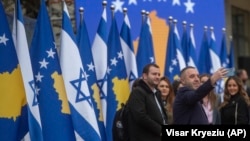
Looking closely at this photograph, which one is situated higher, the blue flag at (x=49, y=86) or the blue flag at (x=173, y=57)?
the blue flag at (x=173, y=57)

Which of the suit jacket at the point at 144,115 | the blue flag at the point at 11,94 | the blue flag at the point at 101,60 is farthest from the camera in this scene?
the blue flag at the point at 101,60

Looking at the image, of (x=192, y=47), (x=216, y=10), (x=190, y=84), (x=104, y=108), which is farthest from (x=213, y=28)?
(x=190, y=84)

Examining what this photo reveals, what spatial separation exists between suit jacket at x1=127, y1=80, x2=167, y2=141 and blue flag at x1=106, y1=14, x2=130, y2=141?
1756mm

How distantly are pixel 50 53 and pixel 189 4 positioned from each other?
6.09 metres

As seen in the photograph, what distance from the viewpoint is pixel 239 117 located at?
820 cm

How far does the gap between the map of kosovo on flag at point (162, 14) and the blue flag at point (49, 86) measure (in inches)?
143

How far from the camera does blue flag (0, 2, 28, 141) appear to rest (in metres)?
6.26

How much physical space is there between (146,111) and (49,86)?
105 cm

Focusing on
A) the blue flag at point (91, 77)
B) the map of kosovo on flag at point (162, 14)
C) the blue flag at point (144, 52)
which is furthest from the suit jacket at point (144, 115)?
the map of kosovo on flag at point (162, 14)

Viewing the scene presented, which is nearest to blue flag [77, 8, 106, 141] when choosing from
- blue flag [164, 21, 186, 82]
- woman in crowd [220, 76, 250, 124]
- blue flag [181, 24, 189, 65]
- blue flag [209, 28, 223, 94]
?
woman in crowd [220, 76, 250, 124]

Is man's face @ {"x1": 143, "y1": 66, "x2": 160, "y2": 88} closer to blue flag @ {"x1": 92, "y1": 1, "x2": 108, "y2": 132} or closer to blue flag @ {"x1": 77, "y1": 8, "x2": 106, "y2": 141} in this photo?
blue flag @ {"x1": 77, "y1": 8, "x2": 106, "y2": 141}

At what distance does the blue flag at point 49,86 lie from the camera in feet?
23.1

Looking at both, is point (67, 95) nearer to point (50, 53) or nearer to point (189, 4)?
point (50, 53)

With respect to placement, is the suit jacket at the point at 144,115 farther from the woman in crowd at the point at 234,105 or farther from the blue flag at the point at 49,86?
the woman in crowd at the point at 234,105
